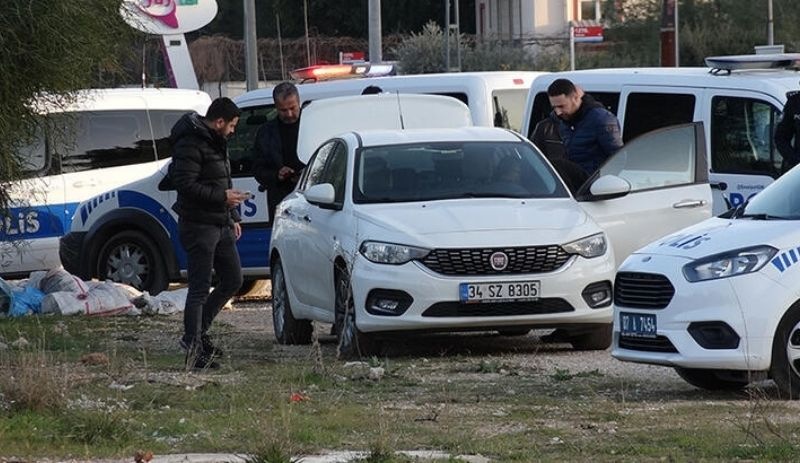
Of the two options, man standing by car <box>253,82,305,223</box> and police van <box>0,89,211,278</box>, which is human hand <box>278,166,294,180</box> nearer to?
man standing by car <box>253,82,305,223</box>

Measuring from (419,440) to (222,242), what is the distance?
13.7ft

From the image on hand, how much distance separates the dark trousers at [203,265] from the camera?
12.0m

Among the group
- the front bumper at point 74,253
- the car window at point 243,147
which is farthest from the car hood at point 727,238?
the front bumper at point 74,253

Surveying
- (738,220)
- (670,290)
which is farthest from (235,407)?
(738,220)

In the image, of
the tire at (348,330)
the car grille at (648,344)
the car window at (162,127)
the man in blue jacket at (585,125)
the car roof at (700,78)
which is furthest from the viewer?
the car window at (162,127)

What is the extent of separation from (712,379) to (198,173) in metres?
3.66

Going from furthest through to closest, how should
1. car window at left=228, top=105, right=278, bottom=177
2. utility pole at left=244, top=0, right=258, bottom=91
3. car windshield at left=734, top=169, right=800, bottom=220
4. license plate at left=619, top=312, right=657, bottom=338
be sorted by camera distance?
utility pole at left=244, top=0, right=258, bottom=91 → car window at left=228, top=105, right=278, bottom=177 → car windshield at left=734, top=169, right=800, bottom=220 → license plate at left=619, top=312, right=657, bottom=338

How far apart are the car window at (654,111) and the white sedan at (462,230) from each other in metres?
1.87

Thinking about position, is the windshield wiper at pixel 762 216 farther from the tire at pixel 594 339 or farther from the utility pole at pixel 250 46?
the utility pole at pixel 250 46

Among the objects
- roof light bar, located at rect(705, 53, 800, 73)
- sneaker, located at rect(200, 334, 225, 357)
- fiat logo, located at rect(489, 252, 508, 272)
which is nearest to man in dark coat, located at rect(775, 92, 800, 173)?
roof light bar, located at rect(705, 53, 800, 73)

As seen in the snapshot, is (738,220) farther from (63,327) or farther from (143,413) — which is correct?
(63,327)

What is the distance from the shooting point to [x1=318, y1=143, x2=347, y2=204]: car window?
13.3 metres

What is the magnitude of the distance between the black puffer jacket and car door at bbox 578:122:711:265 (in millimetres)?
2806

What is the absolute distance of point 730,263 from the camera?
9.98 m
